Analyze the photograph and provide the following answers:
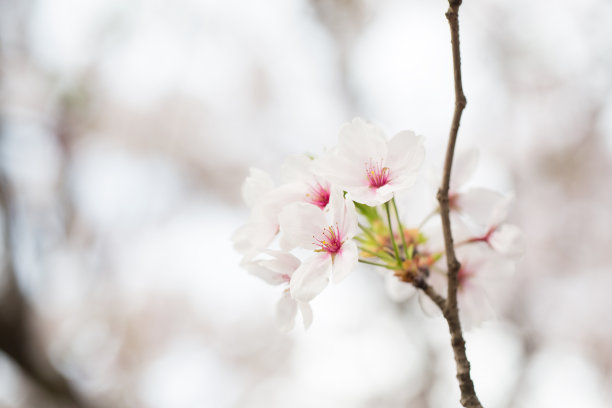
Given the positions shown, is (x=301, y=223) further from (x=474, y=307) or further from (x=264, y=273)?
(x=474, y=307)

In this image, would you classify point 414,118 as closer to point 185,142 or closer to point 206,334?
point 185,142

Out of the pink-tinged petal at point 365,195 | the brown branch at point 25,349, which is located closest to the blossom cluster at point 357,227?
the pink-tinged petal at point 365,195

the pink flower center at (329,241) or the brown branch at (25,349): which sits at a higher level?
the pink flower center at (329,241)

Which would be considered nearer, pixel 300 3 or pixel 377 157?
pixel 377 157

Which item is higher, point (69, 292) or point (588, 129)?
point (588, 129)

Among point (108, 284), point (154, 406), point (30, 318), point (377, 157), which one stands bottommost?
point (154, 406)

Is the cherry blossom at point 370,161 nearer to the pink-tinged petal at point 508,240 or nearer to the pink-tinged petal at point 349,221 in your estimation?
the pink-tinged petal at point 349,221

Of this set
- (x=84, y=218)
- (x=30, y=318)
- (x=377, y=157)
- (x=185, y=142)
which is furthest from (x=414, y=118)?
(x=377, y=157)

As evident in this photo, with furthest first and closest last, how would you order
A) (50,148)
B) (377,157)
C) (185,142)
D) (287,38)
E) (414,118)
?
(185,142)
(287,38)
(414,118)
(50,148)
(377,157)
